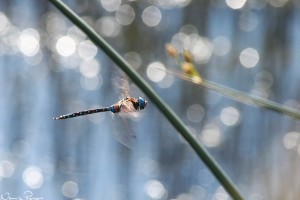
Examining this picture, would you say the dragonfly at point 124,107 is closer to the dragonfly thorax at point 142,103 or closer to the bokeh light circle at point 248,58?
the dragonfly thorax at point 142,103

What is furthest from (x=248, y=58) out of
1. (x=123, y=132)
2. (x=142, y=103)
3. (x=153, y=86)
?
(x=123, y=132)

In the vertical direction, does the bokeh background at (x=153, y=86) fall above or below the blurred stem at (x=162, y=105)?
above

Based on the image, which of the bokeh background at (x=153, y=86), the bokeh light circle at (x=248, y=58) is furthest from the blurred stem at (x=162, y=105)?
the bokeh light circle at (x=248, y=58)

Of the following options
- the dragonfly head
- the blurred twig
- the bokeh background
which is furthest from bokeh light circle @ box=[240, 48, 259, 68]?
the dragonfly head

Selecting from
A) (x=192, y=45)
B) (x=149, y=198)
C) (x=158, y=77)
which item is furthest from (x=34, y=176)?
(x=192, y=45)

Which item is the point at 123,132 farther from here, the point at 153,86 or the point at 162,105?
the point at 153,86

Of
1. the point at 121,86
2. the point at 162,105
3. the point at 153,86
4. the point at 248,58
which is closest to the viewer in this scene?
the point at 162,105
